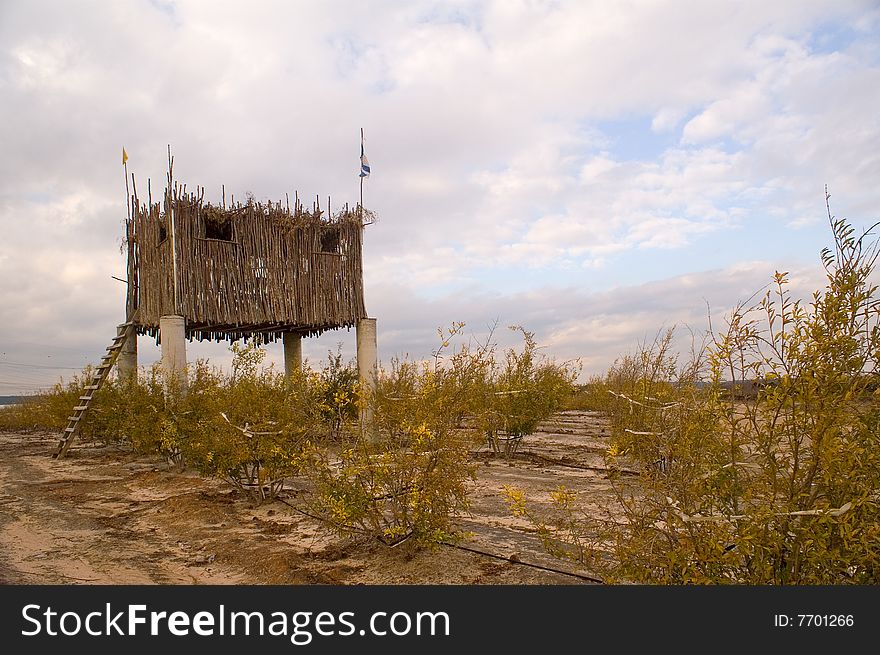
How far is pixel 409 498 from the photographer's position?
539 cm

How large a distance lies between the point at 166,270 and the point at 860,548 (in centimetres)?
1256

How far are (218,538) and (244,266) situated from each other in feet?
24.8

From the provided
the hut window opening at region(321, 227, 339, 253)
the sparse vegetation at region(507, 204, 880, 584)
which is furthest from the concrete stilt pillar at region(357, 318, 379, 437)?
the sparse vegetation at region(507, 204, 880, 584)

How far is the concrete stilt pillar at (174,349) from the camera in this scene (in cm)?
1247

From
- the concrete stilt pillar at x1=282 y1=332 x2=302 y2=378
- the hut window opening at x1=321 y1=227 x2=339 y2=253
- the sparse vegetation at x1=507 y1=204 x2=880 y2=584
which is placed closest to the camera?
the sparse vegetation at x1=507 y1=204 x2=880 y2=584

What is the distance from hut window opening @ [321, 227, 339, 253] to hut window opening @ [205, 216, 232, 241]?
1.98 meters

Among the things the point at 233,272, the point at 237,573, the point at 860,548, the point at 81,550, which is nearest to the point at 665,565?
the point at 860,548

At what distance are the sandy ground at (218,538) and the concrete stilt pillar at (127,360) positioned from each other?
3.65m

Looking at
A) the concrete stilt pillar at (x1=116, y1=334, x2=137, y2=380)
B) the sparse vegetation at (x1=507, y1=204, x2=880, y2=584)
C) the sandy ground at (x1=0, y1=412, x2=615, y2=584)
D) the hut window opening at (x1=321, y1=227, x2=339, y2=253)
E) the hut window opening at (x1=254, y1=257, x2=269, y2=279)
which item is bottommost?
the sandy ground at (x1=0, y1=412, x2=615, y2=584)

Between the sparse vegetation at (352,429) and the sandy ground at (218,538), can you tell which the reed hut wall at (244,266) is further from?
the sandy ground at (218,538)

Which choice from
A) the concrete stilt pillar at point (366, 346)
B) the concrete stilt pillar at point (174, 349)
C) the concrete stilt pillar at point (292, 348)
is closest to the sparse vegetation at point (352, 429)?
the concrete stilt pillar at point (174, 349)

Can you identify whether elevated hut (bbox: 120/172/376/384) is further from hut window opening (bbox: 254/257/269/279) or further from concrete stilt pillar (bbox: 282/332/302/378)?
concrete stilt pillar (bbox: 282/332/302/378)

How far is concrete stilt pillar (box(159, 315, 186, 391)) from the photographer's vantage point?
12.5 meters

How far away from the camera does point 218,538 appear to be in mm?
6766
